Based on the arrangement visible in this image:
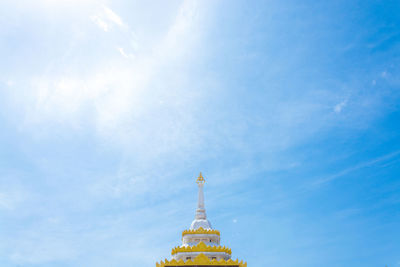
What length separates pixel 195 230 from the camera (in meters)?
59.4

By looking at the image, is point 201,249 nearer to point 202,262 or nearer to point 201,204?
point 202,262

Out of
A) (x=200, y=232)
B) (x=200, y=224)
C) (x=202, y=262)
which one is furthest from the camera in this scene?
(x=200, y=224)

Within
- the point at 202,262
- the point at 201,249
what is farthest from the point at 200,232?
the point at 202,262

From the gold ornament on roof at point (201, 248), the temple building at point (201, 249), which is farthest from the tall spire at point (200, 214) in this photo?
the gold ornament on roof at point (201, 248)

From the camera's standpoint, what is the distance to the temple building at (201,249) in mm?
54125

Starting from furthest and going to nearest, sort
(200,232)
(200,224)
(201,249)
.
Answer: (200,224)
(200,232)
(201,249)

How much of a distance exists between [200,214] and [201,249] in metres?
7.75

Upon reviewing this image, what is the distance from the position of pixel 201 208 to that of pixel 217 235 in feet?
18.8

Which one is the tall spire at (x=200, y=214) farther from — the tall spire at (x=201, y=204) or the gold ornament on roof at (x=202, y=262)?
the gold ornament on roof at (x=202, y=262)

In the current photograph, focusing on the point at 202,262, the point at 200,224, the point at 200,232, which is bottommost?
the point at 202,262

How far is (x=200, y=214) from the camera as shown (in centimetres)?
6284

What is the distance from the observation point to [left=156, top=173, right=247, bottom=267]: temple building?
54125 millimetres

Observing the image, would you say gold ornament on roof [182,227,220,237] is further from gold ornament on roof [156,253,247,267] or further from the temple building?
gold ornament on roof [156,253,247,267]

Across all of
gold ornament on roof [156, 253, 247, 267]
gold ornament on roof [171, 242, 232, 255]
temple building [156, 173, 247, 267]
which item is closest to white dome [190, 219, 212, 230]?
temple building [156, 173, 247, 267]
